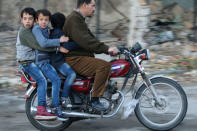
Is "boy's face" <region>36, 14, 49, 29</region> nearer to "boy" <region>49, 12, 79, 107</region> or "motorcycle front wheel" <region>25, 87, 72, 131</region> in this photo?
"boy" <region>49, 12, 79, 107</region>

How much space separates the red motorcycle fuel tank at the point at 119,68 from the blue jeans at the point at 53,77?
0.69 m

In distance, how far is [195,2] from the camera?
10938 millimetres

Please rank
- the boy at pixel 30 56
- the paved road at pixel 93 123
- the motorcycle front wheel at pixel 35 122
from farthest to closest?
the paved road at pixel 93 123
the motorcycle front wheel at pixel 35 122
the boy at pixel 30 56

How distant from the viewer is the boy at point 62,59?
4.87 m

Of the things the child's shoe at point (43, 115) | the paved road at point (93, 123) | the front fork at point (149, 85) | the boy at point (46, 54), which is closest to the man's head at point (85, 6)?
the boy at point (46, 54)

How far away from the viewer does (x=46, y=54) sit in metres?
4.90

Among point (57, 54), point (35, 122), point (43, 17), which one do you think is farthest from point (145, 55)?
point (35, 122)

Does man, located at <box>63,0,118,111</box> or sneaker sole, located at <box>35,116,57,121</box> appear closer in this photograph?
man, located at <box>63,0,118,111</box>

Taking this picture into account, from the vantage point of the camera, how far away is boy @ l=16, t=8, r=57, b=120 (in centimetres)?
484

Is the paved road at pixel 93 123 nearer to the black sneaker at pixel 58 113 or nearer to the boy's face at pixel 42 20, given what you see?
the black sneaker at pixel 58 113

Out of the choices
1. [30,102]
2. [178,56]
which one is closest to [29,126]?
[30,102]

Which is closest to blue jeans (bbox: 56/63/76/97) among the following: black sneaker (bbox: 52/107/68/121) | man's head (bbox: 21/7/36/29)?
black sneaker (bbox: 52/107/68/121)

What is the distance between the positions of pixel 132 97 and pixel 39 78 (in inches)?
47.5

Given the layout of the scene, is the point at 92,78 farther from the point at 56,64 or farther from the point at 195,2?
the point at 195,2
